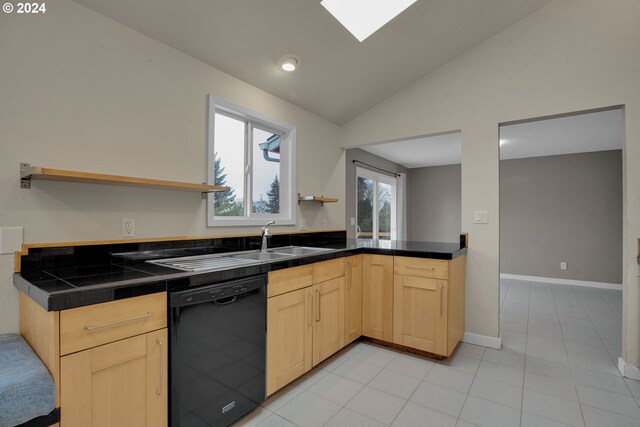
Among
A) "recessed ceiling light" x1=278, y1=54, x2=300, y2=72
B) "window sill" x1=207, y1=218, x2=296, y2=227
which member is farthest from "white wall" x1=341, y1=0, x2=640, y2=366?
"window sill" x1=207, y1=218, x2=296, y2=227

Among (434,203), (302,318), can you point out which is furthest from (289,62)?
(434,203)

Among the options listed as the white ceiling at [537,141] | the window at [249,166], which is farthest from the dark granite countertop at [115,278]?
the white ceiling at [537,141]

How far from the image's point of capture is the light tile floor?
1762 millimetres

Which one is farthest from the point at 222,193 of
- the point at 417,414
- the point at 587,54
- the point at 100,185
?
the point at 587,54

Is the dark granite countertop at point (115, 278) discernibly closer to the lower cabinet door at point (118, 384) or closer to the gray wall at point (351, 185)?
the lower cabinet door at point (118, 384)

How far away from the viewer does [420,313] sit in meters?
2.50

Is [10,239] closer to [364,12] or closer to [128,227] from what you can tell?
[128,227]

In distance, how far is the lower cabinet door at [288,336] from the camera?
188 cm

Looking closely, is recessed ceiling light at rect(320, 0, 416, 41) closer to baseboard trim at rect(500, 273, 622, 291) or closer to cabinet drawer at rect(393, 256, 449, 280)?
cabinet drawer at rect(393, 256, 449, 280)

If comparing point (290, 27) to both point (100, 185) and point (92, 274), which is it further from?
point (92, 274)

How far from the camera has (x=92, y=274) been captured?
4.66 feet

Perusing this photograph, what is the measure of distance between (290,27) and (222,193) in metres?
1.33

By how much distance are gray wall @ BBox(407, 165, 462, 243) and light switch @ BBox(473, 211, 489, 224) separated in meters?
3.86

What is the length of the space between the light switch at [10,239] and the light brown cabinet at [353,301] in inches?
79.0
